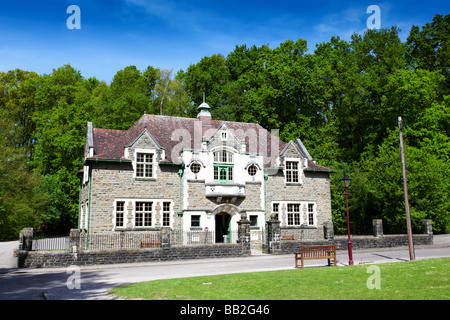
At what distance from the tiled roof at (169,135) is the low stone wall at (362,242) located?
8.18 m

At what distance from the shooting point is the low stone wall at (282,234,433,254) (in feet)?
79.5

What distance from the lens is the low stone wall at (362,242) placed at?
79.5ft

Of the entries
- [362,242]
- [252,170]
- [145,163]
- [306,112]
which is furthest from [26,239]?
[306,112]

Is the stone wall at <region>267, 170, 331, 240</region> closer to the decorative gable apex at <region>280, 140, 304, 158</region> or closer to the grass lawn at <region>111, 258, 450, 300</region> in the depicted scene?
the decorative gable apex at <region>280, 140, 304, 158</region>

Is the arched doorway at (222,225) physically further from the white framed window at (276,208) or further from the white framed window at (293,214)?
the white framed window at (293,214)

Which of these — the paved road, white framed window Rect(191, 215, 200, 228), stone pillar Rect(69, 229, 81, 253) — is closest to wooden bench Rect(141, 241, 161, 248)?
white framed window Rect(191, 215, 200, 228)

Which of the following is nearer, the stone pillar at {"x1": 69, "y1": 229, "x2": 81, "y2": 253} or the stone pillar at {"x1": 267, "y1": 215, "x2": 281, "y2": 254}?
the stone pillar at {"x1": 69, "y1": 229, "x2": 81, "y2": 253}

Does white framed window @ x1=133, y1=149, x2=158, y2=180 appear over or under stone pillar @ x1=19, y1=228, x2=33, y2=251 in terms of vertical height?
over

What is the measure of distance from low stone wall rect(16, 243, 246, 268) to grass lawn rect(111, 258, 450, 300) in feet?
26.7

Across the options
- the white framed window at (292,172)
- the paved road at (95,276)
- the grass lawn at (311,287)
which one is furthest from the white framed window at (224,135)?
the grass lawn at (311,287)

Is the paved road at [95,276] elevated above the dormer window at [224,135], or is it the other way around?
the dormer window at [224,135]

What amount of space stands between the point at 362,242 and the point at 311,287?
56.0ft

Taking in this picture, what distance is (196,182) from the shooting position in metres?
28.0

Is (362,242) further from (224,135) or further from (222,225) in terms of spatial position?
(224,135)
